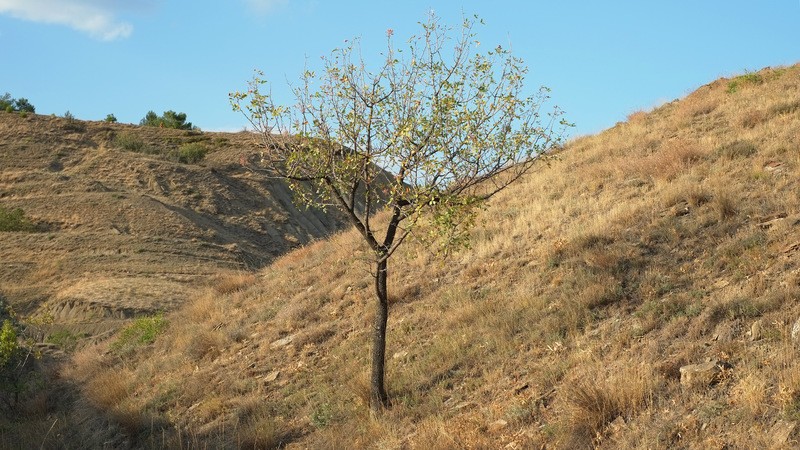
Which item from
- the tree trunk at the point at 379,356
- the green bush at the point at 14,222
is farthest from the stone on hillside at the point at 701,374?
the green bush at the point at 14,222

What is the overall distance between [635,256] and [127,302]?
19441mm

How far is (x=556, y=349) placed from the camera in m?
10.4

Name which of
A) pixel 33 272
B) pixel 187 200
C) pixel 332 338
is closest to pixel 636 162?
pixel 332 338

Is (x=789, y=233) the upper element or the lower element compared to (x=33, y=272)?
lower

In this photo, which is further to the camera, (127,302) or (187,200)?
A: (187,200)

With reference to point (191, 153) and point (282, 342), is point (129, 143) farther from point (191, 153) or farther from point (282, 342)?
point (282, 342)

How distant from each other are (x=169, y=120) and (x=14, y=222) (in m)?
35.1

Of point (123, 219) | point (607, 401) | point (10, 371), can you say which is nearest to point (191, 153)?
point (123, 219)

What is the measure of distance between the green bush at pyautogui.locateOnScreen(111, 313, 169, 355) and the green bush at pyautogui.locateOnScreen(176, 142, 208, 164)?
29013mm

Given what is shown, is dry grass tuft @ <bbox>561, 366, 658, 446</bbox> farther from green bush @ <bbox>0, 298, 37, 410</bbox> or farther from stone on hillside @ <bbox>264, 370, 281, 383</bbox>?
green bush @ <bbox>0, 298, 37, 410</bbox>

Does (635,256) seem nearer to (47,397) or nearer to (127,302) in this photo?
(47,397)

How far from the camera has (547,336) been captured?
1090 centimetres

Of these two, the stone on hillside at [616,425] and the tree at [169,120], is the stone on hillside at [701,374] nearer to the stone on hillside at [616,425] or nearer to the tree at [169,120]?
the stone on hillside at [616,425]

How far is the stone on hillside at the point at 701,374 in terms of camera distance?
7927mm
